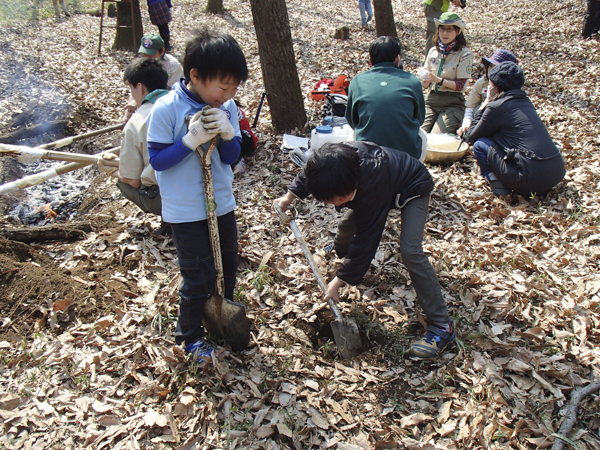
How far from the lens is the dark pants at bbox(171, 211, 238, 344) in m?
2.57

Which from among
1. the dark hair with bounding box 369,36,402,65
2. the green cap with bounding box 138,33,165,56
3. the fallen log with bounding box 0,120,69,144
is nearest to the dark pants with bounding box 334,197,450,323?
the dark hair with bounding box 369,36,402,65

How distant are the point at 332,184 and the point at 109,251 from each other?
264 cm

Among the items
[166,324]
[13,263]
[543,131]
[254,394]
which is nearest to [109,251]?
[13,263]

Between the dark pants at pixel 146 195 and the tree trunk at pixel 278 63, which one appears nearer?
the dark pants at pixel 146 195

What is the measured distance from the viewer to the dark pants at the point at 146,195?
12.8 ft

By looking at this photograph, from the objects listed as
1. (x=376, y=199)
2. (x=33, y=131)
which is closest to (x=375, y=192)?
(x=376, y=199)

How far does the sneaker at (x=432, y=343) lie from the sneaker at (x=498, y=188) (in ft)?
7.63

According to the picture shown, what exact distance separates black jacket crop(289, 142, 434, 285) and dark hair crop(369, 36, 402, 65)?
1.32m

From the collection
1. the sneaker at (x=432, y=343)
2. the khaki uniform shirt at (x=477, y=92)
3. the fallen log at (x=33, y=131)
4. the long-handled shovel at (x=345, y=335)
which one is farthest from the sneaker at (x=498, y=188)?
the fallen log at (x=33, y=131)

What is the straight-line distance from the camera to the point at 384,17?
9.41 m

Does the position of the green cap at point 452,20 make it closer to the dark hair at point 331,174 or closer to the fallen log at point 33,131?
the dark hair at point 331,174

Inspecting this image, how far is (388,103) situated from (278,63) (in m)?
2.50

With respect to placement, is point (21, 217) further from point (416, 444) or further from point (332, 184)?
point (416, 444)

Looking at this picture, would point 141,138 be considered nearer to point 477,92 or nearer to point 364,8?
point 477,92
